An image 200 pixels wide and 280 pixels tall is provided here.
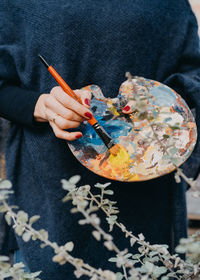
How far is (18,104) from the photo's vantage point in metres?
0.68

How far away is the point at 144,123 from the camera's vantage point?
2.06ft

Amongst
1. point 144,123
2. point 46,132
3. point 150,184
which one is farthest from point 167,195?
point 46,132

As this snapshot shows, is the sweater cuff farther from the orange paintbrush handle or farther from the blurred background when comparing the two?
the blurred background

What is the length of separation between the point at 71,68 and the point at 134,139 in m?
0.25

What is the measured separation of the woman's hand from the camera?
0.54 metres

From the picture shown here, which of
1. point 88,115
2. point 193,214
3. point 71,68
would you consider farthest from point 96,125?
point 193,214

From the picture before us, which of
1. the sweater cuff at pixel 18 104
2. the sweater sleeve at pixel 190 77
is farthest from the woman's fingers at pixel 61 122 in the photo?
the sweater sleeve at pixel 190 77

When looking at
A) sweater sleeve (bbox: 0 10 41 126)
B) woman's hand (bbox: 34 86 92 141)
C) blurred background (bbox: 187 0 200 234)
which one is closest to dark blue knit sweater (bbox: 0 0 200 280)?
sweater sleeve (bbox: 0 10 41 126)

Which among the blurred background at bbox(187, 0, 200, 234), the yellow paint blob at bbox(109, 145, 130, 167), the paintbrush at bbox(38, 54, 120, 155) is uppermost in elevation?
the paintbrush at bbox(38, 54, 120, 155)

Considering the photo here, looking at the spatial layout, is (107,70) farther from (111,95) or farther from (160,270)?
(160,270)

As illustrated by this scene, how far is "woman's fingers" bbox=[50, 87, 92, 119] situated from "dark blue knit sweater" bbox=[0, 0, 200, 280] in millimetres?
131

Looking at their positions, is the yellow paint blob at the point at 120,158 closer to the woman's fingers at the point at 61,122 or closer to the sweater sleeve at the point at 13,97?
the woman's fingers at the point at 61,122

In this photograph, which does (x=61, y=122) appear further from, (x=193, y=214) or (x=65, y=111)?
(x=193, y=214)

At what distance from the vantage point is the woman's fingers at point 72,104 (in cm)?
54
